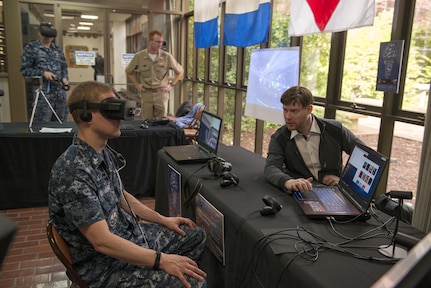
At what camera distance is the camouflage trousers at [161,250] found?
56.4 inches

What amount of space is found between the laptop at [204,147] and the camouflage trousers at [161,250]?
0.76 m

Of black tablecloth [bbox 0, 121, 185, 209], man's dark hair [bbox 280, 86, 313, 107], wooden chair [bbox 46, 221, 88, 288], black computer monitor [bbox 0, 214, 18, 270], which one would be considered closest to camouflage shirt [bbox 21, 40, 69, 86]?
A: black tablecloth [bbox 0, 121, 185, 209]

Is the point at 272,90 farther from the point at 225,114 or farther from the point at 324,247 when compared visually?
the point at 324,247

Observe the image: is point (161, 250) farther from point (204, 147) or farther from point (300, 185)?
point (204, 147)

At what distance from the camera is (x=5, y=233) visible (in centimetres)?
39

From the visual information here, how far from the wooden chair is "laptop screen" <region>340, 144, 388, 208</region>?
1.20m

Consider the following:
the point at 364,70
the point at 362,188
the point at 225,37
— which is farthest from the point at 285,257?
the point at 225,37

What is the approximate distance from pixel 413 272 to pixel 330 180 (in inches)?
69.7

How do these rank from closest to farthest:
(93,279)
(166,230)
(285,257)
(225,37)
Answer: (285,257)
(93,279)
(166,230)
(225,37)

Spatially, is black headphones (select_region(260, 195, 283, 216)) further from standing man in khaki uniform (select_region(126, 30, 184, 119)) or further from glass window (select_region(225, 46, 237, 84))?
standing man in khaki uniform (select_region(126, 30, 184, 119))

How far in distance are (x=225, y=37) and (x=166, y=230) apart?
3.25 m

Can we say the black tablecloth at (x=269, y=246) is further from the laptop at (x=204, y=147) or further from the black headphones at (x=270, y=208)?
the laptop at (x=204, y=147)

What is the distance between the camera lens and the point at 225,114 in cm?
566

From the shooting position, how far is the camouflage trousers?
1434mm
